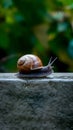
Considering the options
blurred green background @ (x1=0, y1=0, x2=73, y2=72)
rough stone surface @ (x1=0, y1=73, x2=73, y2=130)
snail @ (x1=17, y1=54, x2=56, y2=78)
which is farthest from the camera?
blurred green background @ (x1=0, y1=0, x2=73, y2=72)

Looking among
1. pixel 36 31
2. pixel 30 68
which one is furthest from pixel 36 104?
pixel 36 31

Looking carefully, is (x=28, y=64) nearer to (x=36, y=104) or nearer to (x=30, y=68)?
(x=30, y=68)

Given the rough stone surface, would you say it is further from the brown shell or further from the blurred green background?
the blurred green background

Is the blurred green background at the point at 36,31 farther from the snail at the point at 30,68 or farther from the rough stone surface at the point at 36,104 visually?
the rough stone surface at the point at 36,104

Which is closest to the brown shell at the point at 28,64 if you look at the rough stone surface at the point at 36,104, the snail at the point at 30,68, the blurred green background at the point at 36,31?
the snail at the point at 30,68

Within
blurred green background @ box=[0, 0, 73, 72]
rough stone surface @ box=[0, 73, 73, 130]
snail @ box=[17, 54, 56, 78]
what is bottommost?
rough stone surface @ box=[0, 73, 73, 130]

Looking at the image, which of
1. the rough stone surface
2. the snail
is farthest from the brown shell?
the rough stone surface

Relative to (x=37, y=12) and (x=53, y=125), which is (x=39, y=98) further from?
(x=37, y=12)

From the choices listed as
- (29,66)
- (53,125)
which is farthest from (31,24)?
(53,125)
